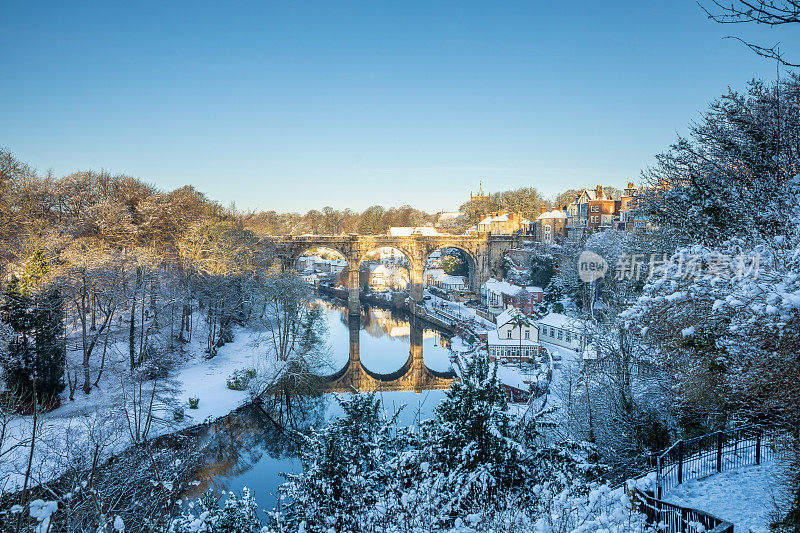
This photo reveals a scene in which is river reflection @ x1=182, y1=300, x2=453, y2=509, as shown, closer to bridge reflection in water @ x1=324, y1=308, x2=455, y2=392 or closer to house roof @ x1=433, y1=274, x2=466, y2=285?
bridge reflection in water @ x1=324, y1=308, x2=455, y2=392

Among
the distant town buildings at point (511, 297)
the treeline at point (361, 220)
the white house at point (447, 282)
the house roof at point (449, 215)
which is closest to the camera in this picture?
the distant town buildings at point (511, 297)

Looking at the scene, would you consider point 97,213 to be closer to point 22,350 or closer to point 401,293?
point 22,350

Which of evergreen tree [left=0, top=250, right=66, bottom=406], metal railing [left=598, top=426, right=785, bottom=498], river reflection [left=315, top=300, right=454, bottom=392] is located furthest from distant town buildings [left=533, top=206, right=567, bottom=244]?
evergreen tree [left=0, top=250, right=66, bottom=406]

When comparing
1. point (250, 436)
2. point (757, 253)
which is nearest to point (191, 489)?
point (250, 436)

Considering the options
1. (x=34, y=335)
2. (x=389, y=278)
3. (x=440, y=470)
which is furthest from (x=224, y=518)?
(x=389, y=278)

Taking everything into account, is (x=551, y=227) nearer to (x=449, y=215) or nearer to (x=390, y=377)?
(x=390, y=377)

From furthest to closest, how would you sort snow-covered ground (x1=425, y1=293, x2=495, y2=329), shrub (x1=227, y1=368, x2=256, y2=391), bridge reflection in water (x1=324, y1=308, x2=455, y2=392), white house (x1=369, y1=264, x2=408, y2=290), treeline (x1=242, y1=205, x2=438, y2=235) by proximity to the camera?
treeline (x1=242, y1=205, x2=438, y2=235)
white house (x1=369, y1=264, x2=408, y2=290)
snow-covered ground (x1=425, y1=293, x2=495, y2=329)
bridge reflection in water (x1=324, y1=308, x2=455, y2=392)
shrub (x1=227, y1=368, x2=256, y2=391)

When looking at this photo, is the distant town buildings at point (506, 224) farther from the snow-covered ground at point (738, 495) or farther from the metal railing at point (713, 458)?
the snow-covered ground at point (738, 495)

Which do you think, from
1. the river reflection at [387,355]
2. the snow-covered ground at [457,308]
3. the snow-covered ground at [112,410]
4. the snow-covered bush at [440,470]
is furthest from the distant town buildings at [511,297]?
the snow-covered bush at [440,470]
